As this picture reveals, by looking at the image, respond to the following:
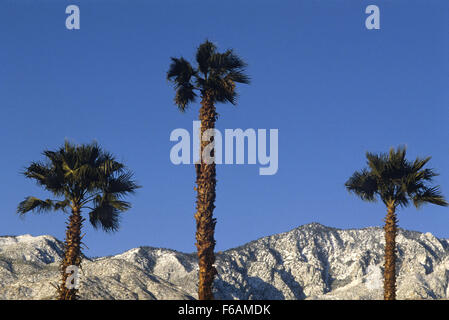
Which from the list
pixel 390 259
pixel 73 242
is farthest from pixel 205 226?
pixel 390 259

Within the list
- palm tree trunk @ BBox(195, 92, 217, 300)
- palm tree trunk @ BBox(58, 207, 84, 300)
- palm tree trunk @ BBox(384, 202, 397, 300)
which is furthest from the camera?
palm tree trunk @ BBox(384, 202, 397, 300)

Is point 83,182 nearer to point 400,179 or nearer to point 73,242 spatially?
point 73,242

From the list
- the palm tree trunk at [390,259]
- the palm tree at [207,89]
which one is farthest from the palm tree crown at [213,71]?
the palm tree trunk at [390,259]

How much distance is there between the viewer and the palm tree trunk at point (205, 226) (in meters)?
27.5

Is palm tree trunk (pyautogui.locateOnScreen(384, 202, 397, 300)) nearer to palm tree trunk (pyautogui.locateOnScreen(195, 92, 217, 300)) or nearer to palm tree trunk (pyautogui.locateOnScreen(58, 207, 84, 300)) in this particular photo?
palm tree trunk (pyautogui.locateOnScreen(195, 92, 217, 300))

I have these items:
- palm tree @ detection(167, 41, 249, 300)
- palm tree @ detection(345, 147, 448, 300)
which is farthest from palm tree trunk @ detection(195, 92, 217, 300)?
palm tree @ detection(345, 147, 448, 300)

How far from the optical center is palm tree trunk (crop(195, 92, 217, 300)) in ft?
90.3

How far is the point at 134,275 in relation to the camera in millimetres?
108875

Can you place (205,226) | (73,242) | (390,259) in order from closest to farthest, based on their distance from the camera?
(205,226), (73,242), (390,259)

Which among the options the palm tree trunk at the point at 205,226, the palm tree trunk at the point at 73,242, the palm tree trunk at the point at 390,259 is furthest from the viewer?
the palm tree trunk at the point at 390,259

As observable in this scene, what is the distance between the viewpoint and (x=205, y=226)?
28.0m

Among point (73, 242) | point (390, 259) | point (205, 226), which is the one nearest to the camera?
point (205, 226)

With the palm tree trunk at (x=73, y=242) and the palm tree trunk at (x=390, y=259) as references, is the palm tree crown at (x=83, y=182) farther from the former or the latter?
the palm tree trunk at (x=390, y=259)
